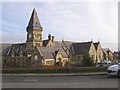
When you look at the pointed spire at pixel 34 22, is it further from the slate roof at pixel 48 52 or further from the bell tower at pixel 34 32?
the slate roof at pixel 48 52

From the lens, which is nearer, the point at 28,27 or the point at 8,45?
the point at 28,27

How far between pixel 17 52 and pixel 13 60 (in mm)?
15360

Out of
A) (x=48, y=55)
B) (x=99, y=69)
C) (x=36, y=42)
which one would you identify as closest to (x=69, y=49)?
(x=36, y=42)

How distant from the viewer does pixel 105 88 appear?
1390cm

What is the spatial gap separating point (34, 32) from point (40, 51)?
45.4 ft

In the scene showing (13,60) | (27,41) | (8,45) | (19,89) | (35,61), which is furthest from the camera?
(8,45)

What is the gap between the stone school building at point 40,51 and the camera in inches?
2886

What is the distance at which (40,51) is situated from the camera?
73375 mm

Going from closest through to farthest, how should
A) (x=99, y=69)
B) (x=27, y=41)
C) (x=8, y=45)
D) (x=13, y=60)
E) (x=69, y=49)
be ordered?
(x=99, y=69) < (x=13, y=60) < (x=27, y=41) < (x=69, y=49) < (x=8, y=45)

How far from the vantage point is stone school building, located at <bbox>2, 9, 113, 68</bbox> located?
241 ft

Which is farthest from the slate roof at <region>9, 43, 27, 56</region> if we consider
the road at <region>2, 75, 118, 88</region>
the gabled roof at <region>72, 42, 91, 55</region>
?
the road at <region>2, 75, 118, 88</region>

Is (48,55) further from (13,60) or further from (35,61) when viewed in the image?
(13,60)

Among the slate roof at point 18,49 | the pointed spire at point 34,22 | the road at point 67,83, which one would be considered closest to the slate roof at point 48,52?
the pointed spire at point 34,22

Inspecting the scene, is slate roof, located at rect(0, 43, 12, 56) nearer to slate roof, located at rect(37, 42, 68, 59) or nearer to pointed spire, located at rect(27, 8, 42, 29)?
pointed spire, located at rect(27, 8, 42, 29)
